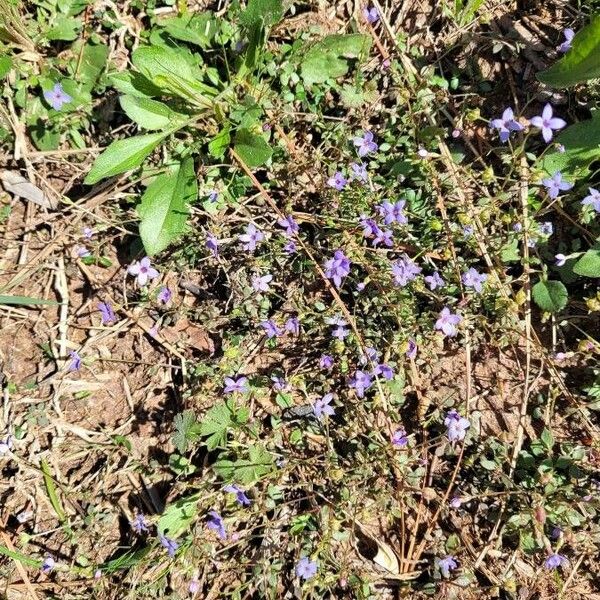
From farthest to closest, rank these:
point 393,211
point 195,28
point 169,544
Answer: point 195,28 < point 393,211 < point 169,544

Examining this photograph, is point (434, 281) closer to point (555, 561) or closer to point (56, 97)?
point (555, 561)

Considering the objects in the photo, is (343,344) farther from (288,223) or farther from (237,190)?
(237,190)

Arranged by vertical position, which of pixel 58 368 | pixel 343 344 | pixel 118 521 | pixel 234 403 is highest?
pixel 343 344

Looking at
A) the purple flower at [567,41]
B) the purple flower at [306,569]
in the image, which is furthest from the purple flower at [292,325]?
the purple flower at [567,41]

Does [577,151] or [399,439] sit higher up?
[577,151]

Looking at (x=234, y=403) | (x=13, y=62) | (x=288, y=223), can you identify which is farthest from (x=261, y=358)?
(x=13, y=62)

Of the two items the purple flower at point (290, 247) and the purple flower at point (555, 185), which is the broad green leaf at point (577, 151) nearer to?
the purple flower at point (555, 185)

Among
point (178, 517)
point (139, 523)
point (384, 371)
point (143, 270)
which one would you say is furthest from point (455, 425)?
point (143, 270)

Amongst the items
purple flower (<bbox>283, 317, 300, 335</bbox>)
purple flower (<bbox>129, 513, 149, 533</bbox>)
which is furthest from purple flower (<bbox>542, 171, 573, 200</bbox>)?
purple flower (<bbox>129, 513, 149, 533</bbox>)
